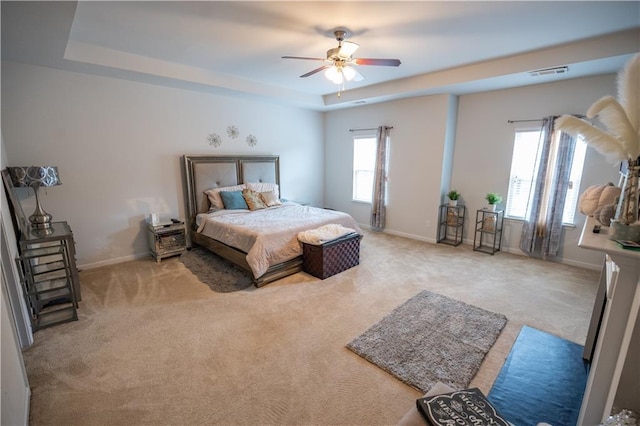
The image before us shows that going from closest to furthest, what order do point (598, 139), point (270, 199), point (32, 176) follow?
1. point (598, 139)
2. point (32, 176)
3. point (270, 199)

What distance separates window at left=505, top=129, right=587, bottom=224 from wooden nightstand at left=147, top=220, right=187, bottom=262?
5.16 meters

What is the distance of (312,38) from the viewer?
116 inches

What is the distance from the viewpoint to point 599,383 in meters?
1.33

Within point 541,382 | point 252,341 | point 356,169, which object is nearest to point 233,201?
point 252,341

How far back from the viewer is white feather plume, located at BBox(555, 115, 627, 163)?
126 centimetres

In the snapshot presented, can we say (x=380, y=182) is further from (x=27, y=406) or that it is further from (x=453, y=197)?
(x=27, y=406)

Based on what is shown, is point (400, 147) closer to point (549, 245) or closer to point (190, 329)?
point (549, 245)

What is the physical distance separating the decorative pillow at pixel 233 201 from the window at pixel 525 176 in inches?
169

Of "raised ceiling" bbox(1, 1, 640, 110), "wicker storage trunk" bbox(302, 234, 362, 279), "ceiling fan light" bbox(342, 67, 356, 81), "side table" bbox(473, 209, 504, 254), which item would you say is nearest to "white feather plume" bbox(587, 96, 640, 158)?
"raised ceiling" bbox(1, 1, 640, 110)

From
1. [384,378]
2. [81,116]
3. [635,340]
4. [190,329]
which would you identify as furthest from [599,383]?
[81,116]

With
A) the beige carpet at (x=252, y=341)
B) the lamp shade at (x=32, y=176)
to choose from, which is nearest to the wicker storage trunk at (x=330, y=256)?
the beige carpet at (x=252, y=341)

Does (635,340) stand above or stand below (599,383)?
above

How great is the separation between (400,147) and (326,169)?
6.44ft

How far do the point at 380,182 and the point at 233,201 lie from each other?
2.82m
